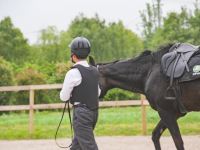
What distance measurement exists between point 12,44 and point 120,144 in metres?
32.3

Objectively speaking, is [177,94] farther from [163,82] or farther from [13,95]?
[13,95]

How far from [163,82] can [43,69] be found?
70.9 ft

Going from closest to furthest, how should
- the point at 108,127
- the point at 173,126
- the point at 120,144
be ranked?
the point at 173,126 < the point at 120,144 < the point at 108,127

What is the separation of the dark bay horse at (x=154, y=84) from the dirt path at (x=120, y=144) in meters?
1.82

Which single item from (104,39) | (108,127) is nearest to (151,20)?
(104,39)

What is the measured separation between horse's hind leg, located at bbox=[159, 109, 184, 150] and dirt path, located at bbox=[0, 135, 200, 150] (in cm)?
213

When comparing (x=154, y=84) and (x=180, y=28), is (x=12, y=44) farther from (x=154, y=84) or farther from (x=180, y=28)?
(x=154, y=84)

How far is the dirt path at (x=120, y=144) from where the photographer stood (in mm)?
9836

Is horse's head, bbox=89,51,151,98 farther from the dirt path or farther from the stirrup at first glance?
→ the dirt path

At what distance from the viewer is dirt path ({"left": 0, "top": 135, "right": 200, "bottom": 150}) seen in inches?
387

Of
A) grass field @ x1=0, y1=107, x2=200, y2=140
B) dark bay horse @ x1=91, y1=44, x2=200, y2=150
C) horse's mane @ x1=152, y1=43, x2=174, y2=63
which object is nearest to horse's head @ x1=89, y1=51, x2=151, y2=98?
dark bay horse @ x1=91, y1=44, x2=200, y2=150

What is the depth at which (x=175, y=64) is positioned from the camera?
761 centimetres

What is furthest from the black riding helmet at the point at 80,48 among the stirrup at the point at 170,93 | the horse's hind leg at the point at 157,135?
the horse's hind leg at the point at 157,135

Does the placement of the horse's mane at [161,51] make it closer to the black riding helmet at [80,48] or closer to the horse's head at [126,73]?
the horse's head at [126,73]
